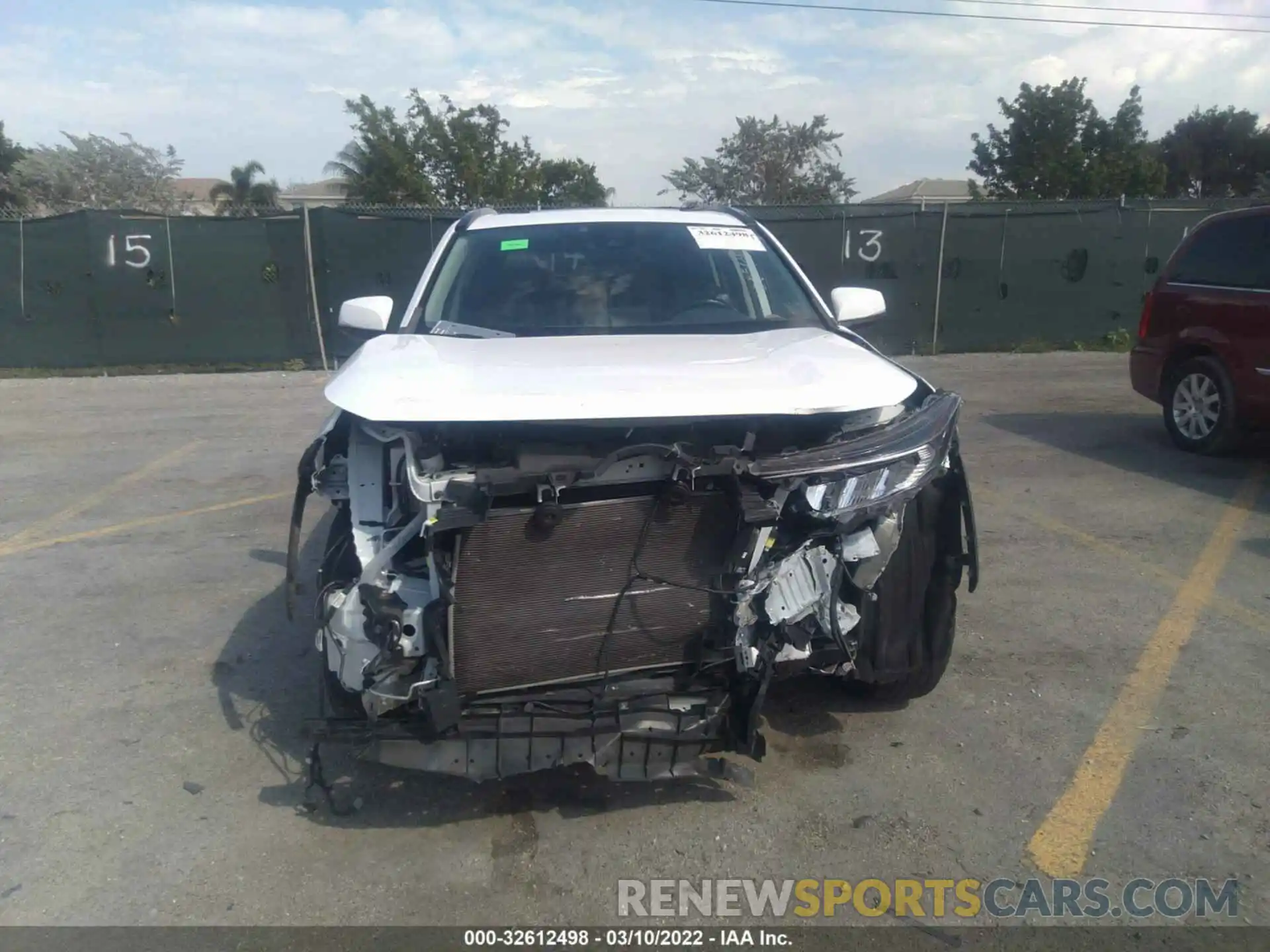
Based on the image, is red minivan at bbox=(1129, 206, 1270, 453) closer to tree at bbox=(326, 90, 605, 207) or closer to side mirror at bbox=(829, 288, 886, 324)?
side mirror at bbox=(829, 288, 886, 324)

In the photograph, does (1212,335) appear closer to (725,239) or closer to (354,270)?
(725,239)

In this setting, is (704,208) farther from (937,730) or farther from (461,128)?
(461,128)

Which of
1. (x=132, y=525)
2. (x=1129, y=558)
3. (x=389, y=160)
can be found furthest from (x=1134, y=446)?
(x=389, y=160)

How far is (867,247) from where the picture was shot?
13.9 m

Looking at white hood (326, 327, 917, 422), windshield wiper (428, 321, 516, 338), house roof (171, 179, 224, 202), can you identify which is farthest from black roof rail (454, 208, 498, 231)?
house roof (171, 179, 224, 202)

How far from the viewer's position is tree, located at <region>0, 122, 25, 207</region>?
3156 centimetres

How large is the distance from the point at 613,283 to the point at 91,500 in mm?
4907

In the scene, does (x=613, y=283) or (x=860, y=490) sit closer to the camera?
(x=860, y=490)

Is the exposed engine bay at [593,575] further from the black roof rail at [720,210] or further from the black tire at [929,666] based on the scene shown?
the black roof rail at [720,210]

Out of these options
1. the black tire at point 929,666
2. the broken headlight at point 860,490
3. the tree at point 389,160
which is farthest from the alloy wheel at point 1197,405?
the tree at point 389,160

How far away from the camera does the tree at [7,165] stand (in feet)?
104

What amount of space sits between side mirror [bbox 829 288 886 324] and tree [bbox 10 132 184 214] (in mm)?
29601

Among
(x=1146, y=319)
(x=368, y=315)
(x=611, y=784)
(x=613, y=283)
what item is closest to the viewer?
(x=611, y=784)

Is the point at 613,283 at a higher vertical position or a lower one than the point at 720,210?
lower
